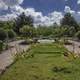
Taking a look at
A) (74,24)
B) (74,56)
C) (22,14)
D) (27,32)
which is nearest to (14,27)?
(22,14)

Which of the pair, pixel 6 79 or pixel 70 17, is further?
pixel 70 17

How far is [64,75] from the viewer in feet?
39.7

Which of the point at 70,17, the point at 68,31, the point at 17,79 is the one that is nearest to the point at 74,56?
the point at 17,79

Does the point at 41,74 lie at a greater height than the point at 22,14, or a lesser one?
A: lesser

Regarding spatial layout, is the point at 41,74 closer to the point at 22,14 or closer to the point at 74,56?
the point at 74,56

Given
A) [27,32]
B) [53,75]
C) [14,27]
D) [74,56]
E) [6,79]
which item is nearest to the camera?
[6,79]

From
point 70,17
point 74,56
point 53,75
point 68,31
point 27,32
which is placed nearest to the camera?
point 53,75

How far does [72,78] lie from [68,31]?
202ft

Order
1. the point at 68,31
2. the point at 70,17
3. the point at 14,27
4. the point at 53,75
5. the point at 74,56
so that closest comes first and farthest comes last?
1. the point at 53,75
2. the point at 74,56
3. the point at 68,31
4. the point at 14,27
5. the point at 70,17

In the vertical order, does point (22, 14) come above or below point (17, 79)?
above

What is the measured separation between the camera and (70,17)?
306 feet

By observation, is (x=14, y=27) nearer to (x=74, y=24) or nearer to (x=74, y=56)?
(x=74, y=24)

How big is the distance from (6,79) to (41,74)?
173cm

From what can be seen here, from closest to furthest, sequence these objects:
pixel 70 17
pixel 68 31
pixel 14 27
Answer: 1. pixel 68 31
2. pixel 14 27
3. pixel 70 17
